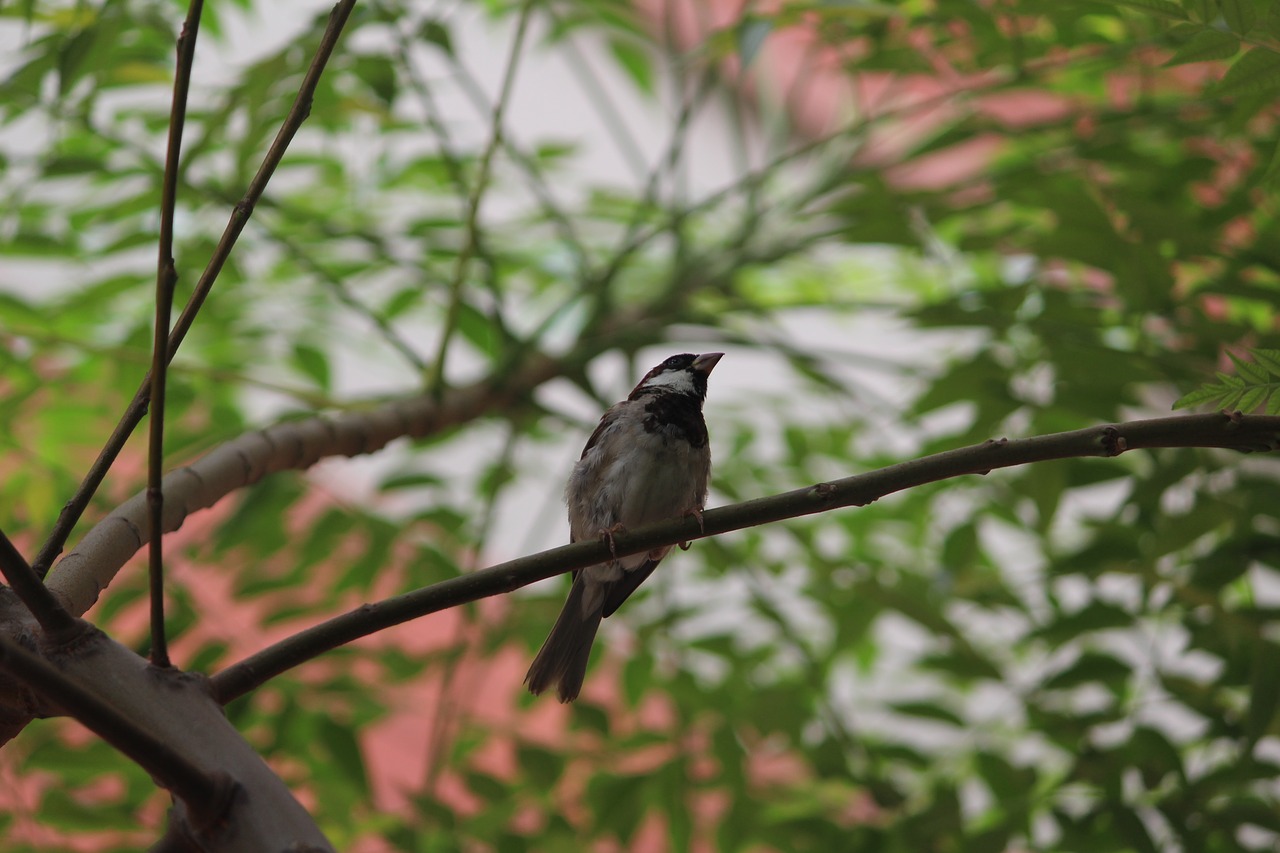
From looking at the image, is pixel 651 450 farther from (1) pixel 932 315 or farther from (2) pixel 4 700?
(2) pixel 4 700

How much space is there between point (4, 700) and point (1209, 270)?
8.05ft

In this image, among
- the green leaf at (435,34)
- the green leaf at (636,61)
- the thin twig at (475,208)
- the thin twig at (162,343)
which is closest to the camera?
the thin twig at (162,343)

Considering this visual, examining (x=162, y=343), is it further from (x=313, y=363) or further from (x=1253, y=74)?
(x=313, y=363)

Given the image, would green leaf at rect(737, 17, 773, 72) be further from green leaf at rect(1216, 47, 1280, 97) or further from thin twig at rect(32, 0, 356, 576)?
thin twig at rect(32, 0, 356, 576)

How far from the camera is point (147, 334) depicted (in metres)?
2.19

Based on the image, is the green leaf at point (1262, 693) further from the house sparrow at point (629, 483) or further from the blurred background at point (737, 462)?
the house sparrow at point (629, 483)

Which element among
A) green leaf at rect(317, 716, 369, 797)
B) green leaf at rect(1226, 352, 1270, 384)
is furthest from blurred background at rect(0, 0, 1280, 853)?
green leaf at rect(1226, 352, 1270, 384)

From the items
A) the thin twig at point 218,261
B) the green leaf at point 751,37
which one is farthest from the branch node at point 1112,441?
the green leaf at point 751,37

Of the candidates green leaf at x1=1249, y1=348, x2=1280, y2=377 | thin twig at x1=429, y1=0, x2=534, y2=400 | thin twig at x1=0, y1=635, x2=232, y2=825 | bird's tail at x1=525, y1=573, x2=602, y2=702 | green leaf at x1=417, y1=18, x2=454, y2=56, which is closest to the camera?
thin twig at x1=0, y1=635, x2=232, y2=825

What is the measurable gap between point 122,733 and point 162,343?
322mm

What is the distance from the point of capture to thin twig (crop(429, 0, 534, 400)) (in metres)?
1.99

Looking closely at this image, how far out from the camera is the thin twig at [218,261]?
1.01 metres

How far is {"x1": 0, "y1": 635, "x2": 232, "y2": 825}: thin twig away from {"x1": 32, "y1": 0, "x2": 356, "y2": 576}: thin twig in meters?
0.27

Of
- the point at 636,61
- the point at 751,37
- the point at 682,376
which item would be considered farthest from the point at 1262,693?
the point at 636,61
